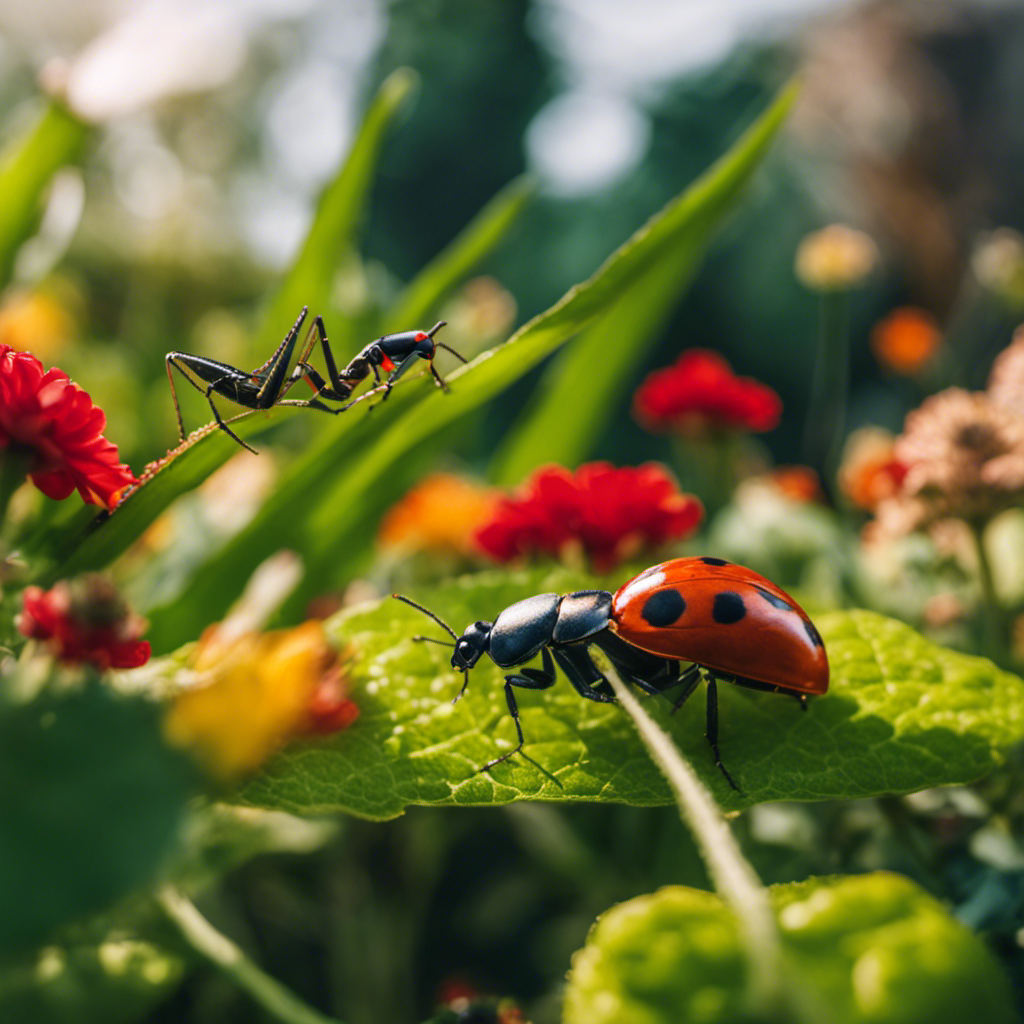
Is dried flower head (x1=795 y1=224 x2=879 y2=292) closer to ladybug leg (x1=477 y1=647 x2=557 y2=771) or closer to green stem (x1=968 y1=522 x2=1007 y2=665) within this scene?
green stem (x1=968 y1=522 x2=1007 y2=665)

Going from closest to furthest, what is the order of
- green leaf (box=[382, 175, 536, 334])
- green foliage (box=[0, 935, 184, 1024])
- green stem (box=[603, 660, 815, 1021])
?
green stem (box=[603, 660, 815, 1021]) → green foliage (box=[0, 935, 184, 1024]) → green leaf (box=[382, 175, 536, 334])

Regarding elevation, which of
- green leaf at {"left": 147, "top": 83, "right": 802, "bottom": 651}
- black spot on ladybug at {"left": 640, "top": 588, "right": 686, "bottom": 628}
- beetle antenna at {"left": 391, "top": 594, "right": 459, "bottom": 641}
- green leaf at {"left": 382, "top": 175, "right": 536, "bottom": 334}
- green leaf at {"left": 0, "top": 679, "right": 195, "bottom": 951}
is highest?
green leaf at {"left": 382, "top": 175, "right": 536, "bottom": 334}

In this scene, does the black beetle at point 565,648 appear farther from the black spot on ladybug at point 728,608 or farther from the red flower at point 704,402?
the red flower at point 704,402

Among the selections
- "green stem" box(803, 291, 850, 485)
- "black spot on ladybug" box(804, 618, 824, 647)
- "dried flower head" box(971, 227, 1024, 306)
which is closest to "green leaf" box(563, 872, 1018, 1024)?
"black spot on ladybug" box(804, 618, 824, 647)

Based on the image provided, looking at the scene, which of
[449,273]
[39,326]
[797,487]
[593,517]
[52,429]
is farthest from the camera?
[39,326]

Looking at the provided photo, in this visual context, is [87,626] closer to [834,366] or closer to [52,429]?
[52,429]

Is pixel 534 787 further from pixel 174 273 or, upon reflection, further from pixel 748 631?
pixel 174 273

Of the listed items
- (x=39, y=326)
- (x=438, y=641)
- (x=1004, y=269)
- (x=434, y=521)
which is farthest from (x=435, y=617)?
(x=39, y=326)
